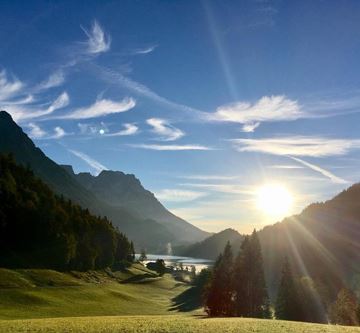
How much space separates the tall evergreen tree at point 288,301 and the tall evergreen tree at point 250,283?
13.0 ft

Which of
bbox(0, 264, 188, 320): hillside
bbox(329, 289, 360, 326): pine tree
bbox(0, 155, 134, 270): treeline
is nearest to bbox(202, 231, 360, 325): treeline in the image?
bbox(329, 289, 360, 326): pine tree

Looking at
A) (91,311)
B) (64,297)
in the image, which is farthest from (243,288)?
(64,297)

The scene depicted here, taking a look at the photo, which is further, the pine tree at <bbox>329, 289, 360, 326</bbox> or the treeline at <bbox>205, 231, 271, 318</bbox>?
the pine tree at <bbox>329, 289, 360, 326</bbox>

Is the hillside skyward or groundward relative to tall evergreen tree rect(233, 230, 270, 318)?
groundward

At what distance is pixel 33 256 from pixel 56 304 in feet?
148

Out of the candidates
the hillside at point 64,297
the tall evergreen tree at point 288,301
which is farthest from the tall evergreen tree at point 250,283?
the hillside at point 64,297

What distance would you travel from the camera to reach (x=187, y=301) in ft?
429

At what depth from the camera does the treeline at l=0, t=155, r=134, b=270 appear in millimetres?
122812

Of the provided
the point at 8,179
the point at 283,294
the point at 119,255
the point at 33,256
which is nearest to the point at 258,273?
the point at 283,294

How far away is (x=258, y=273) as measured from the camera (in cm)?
8638

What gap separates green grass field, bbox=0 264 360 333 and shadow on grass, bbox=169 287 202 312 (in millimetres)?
509

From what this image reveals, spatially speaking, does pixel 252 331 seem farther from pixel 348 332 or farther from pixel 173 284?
pixel 173 284

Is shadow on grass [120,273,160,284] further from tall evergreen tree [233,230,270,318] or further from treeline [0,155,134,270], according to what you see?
tall evergreen tree [233,230,270,318]

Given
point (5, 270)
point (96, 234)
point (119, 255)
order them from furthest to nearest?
1. point (119, 255)
2. point (96, 234)
3. point (5, 270)
